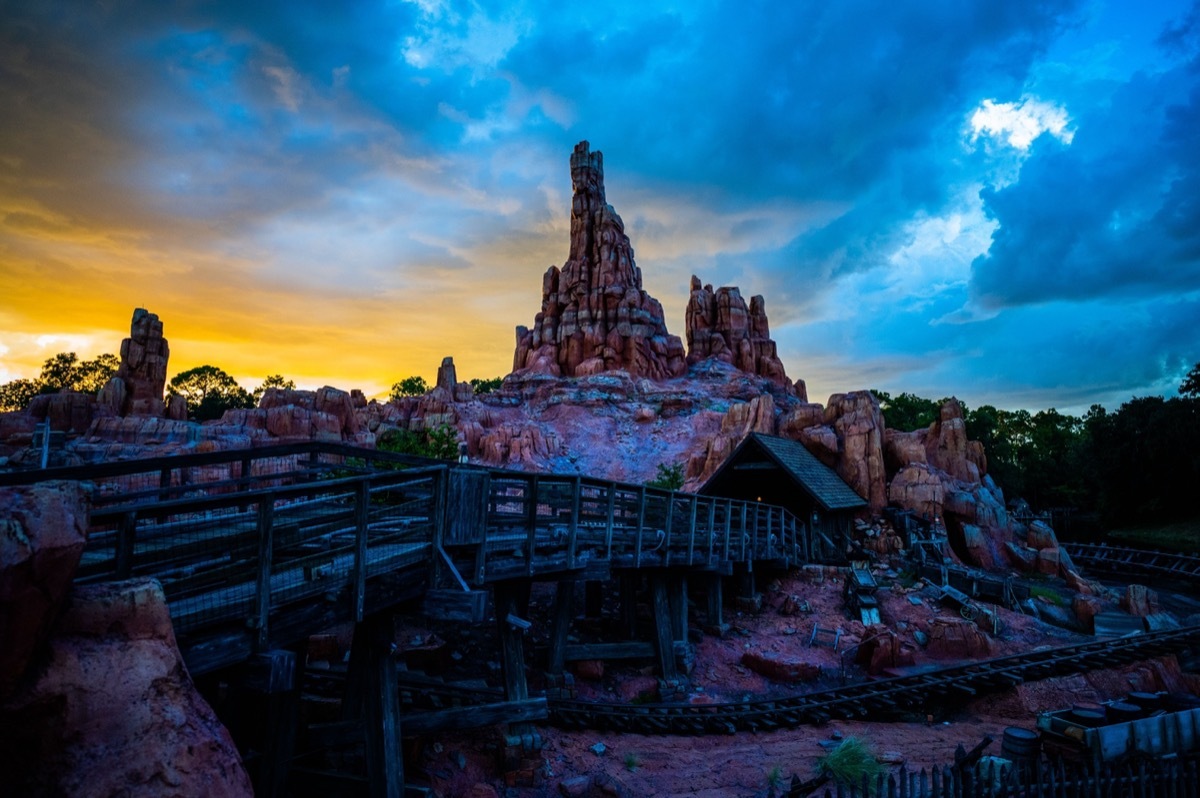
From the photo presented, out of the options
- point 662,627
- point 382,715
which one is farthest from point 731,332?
point 382,715

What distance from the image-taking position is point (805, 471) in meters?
24.2

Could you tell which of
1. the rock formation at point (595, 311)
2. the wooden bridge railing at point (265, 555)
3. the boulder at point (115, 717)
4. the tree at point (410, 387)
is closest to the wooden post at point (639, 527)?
the wooden bridge railing at point (265, 555)

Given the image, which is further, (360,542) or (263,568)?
(360,542)

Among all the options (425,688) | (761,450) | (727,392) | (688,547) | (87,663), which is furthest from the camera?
(727,392)

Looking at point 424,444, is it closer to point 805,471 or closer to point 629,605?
point 805,471

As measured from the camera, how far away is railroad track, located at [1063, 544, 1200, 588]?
28.4 m

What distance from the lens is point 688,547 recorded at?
1530 centimetres

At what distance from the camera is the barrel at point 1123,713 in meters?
9.13

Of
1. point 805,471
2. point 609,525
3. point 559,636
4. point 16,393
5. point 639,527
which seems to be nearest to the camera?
point 609,525

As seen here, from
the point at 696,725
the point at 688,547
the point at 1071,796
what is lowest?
the point at 696,725

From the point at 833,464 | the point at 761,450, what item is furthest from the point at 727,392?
the point at 761,450

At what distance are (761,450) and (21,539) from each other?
73.9ft

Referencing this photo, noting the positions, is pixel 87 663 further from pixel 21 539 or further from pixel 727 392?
pixel 727 392

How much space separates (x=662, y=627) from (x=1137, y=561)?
94.6 feet
